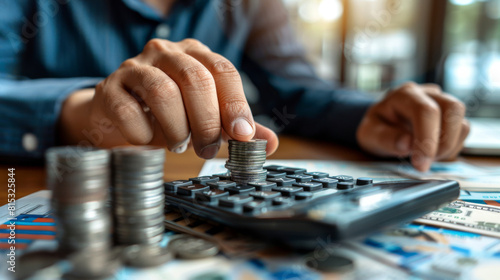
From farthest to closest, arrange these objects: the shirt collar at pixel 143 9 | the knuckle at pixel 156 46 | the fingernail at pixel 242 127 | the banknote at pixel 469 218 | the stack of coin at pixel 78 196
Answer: the shirt collar at pixel 143 9, the knuckle at pixel 156 46, the fingernail at pixel 242 127, the banknote at pixel 469 218, the stack of coin at pixel 78 196

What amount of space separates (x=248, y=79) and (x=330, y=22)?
1778mm

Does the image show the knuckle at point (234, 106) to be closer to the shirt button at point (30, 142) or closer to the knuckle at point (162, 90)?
the knuckle at point (162, 90)

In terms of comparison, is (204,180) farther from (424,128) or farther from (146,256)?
(424,128)

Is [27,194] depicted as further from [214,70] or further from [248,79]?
[248,79]

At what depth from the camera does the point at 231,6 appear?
114cm

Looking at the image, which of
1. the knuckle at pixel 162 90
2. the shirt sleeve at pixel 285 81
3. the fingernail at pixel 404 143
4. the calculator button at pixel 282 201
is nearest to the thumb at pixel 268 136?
the knuckle at pixel 162 90

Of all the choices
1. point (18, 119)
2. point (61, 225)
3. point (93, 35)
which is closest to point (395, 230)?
point (61, 225)

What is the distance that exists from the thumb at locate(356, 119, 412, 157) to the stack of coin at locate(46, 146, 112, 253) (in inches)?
23.9

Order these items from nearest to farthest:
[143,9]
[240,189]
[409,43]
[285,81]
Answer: [240,189] → [143,9] → [285,81] → [409,43]

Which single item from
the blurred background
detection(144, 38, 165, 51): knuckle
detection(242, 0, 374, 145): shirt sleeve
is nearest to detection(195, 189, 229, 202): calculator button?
detection(144, 38, 165, 51): knuckle

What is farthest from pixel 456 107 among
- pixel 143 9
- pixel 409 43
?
pixel 409 43

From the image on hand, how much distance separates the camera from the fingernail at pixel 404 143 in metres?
0.70

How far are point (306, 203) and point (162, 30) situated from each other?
2.63ft

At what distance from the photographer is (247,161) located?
1.33 feet
